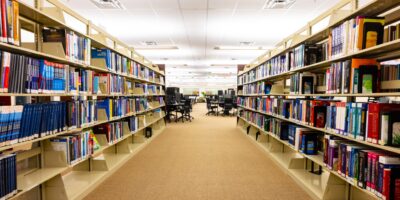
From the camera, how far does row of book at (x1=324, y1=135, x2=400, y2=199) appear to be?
155cm

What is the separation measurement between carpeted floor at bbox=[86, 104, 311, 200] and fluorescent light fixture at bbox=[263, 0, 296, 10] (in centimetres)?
294

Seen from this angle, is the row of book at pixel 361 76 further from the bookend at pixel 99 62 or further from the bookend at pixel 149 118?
the bookend at pixel 149 118

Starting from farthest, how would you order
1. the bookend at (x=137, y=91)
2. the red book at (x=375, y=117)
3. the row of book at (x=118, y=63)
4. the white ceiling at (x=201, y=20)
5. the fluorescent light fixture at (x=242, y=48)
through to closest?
the fluorescent light fixture at (x=242, y=48), the bookend at (x=137, y=91), the white ceiling at (x=201, y=20), the row of book at (x=118, y=63), the red book at (x=375, y=117)

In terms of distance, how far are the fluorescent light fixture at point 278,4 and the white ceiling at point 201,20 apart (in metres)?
0.10

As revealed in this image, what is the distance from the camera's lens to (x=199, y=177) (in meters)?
3.06

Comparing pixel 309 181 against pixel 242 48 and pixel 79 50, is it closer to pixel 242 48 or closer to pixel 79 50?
pixel 79 50

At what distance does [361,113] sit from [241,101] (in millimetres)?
5469

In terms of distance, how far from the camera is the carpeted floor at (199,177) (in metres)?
2.56

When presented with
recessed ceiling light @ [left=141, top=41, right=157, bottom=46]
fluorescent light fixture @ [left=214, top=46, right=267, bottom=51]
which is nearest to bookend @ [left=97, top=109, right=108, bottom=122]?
recessed ceiling light @ [left=141, top=41, right=157, bottom=46]

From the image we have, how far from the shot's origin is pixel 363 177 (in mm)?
1785

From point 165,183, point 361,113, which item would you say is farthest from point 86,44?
point 361,113

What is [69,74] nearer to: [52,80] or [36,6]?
[52,80]

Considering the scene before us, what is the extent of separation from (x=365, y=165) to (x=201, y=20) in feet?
14.5

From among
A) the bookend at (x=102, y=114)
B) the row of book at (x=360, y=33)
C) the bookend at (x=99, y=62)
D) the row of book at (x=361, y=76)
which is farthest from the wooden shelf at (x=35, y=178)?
the row of book at (x=360, y=33)
